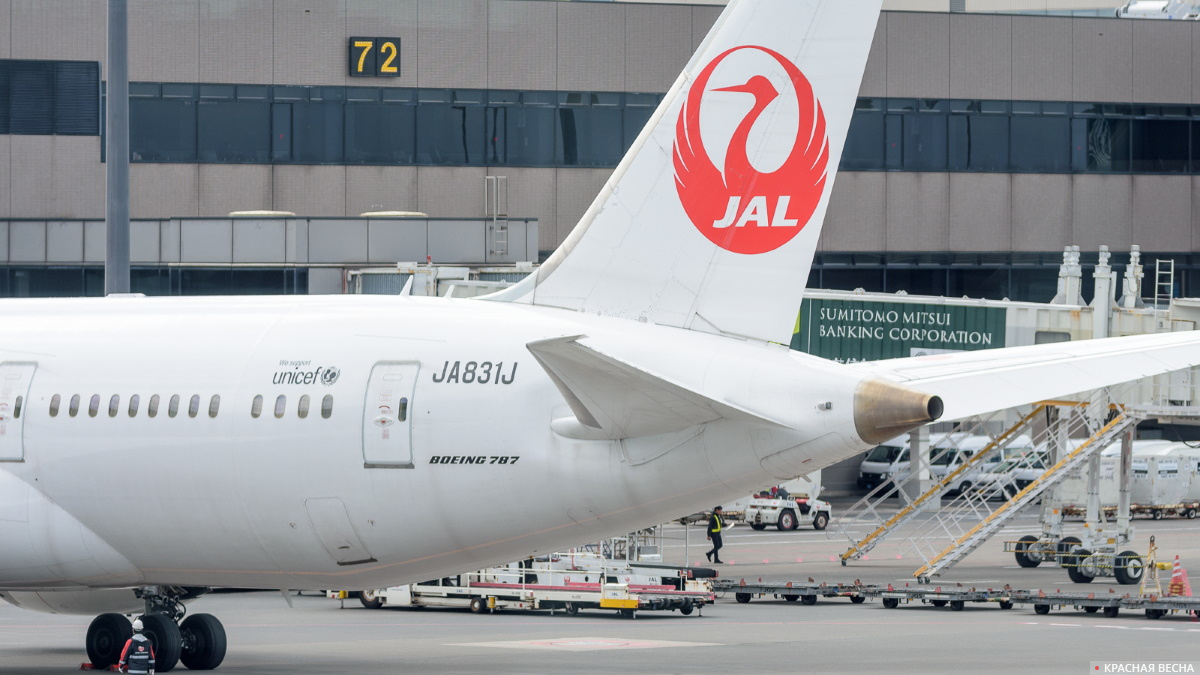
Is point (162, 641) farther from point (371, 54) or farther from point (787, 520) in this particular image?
point (371, 54)

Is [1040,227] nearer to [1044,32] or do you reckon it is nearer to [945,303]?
[1044,32]

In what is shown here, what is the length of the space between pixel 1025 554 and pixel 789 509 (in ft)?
50.4

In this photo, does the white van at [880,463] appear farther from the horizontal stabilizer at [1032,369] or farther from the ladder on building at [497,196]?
the horizontal stabilizer at [1032,369]

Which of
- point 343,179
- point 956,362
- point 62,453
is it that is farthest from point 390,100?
point 956,362

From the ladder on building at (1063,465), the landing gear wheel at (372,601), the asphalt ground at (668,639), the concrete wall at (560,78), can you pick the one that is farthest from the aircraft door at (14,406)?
the concrete wall at (560,78)

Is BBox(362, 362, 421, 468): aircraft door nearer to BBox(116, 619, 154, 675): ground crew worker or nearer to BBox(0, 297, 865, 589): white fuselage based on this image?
BBox(0, 297, 865, 589): white fuselage

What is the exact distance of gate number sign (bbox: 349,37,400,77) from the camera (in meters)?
64.5

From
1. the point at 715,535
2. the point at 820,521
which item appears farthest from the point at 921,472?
the point at 715,535

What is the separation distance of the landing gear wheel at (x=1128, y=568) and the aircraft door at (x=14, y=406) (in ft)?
94.2

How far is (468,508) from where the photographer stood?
19641mm

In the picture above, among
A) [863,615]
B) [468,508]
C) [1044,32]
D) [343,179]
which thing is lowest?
[863,615]

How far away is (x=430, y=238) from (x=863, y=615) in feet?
82.1

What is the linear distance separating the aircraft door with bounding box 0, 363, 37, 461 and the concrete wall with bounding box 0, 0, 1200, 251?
134ft

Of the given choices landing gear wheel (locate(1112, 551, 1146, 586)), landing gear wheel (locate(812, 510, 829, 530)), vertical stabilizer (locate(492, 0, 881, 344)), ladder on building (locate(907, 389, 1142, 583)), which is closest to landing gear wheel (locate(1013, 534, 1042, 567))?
ladder on building (locate(907, 389, 1142, 583))
